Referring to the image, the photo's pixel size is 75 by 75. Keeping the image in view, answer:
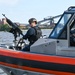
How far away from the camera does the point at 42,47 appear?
23.3ft

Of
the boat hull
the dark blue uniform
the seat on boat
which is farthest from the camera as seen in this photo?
the dark blue uniform

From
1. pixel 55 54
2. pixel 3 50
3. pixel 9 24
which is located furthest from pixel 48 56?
pixel 9 24

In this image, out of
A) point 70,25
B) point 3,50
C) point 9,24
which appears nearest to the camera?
point 70,25

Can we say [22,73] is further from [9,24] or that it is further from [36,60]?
[9,24]

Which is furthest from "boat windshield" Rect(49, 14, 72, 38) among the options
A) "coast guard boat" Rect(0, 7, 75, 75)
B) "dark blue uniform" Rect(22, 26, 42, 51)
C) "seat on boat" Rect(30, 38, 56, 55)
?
"dark blue uniform" Rect(22, 26, 42, 51)

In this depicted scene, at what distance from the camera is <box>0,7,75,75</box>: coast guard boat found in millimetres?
6566

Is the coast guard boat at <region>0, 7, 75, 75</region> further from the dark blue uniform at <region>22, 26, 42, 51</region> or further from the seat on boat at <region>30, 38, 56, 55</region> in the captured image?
the dark blue uniform at <region>22, 26, 42, 51</region>

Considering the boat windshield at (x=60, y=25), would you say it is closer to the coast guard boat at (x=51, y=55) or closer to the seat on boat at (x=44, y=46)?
the coast guard boat at (x=51, y=55)

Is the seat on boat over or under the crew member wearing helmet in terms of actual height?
under

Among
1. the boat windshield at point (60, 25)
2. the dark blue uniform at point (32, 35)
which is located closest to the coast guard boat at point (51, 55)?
the boat windshield at point (60, 25)

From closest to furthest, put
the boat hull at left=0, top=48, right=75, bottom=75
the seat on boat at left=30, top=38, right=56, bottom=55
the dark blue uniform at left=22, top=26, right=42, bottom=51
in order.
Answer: the boat hull at left=0, top=48, right=75, bottom=75 → the seat on boat at left=30, top=38, right=56, bottom=55 → the dark blue uniform at left=22, top=26, right=42, bottom=51

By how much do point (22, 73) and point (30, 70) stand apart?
33 cm

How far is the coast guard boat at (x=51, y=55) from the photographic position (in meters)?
6.57

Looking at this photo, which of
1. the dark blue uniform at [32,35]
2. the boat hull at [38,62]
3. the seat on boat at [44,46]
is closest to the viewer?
the boat hull at [38,62]
